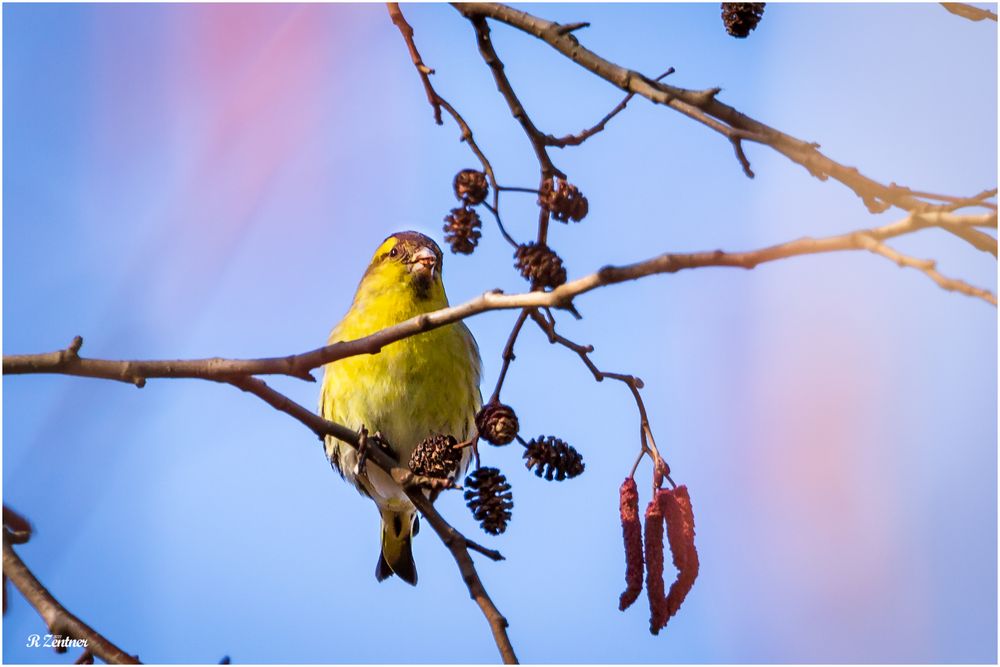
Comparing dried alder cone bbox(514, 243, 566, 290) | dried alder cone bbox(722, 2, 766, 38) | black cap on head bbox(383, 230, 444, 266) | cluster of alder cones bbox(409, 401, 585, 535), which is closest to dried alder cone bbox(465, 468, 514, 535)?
cluster of alder cones bbox(409, 401, 585, 535)

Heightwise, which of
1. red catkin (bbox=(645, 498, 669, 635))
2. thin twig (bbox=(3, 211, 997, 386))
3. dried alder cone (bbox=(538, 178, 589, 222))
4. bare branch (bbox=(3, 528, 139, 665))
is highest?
dried alder cone (bbox=(538, 178, 589, 222))

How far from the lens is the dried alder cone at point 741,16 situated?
222 cm

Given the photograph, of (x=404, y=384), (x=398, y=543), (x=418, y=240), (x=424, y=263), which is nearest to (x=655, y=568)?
(x=404, y=384)

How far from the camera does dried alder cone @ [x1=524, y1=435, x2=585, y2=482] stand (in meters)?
2.25

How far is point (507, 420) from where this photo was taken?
2.25 m

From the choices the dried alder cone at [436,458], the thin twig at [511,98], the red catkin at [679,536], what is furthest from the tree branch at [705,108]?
the dried alder cone at [436,458]

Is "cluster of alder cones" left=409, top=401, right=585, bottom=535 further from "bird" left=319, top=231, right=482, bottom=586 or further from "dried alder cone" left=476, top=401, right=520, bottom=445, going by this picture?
"bird" left=319, top=231, right=482, bottom=586

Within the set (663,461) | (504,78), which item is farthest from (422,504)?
(504,78)

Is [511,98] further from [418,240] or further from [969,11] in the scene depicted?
[418,240]

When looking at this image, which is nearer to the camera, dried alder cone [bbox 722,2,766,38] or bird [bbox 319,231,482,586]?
dried alder cone [bbox 722,2,766,38]

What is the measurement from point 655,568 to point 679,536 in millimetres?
81

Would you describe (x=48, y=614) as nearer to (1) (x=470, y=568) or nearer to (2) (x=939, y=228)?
(1) (x=470, y=568)

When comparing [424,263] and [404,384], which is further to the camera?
[424,263]

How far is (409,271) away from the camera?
13.1 feet
